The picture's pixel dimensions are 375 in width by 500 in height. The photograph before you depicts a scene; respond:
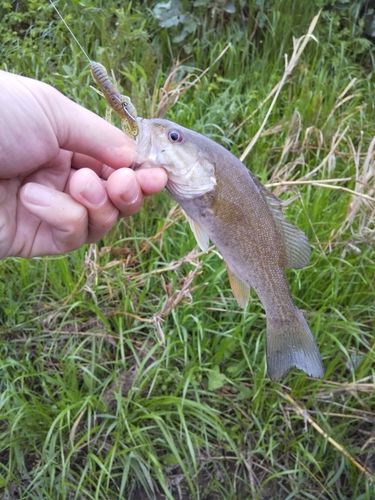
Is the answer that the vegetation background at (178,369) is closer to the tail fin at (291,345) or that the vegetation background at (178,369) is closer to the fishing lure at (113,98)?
the tail fin at (291,345)

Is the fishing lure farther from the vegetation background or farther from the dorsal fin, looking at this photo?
the vegetation background

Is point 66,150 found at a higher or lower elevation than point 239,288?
higher

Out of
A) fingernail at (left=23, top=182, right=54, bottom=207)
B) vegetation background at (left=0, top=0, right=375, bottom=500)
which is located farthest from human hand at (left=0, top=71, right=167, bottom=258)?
vegetation background at (left=0, top=0, right=375, bottom=500)

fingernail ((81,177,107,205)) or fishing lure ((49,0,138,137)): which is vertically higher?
fishing lure ((49,0,138,137))

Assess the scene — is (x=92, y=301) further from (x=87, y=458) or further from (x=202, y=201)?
(x=202, y=201)

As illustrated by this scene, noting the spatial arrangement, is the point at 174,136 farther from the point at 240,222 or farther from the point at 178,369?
the point at 178,369

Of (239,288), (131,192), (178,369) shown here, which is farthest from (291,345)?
(178,369)

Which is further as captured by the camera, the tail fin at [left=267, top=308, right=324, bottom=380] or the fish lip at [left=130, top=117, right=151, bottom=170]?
the tail fin at [left=267, top=308, right=324, bottom=380]
